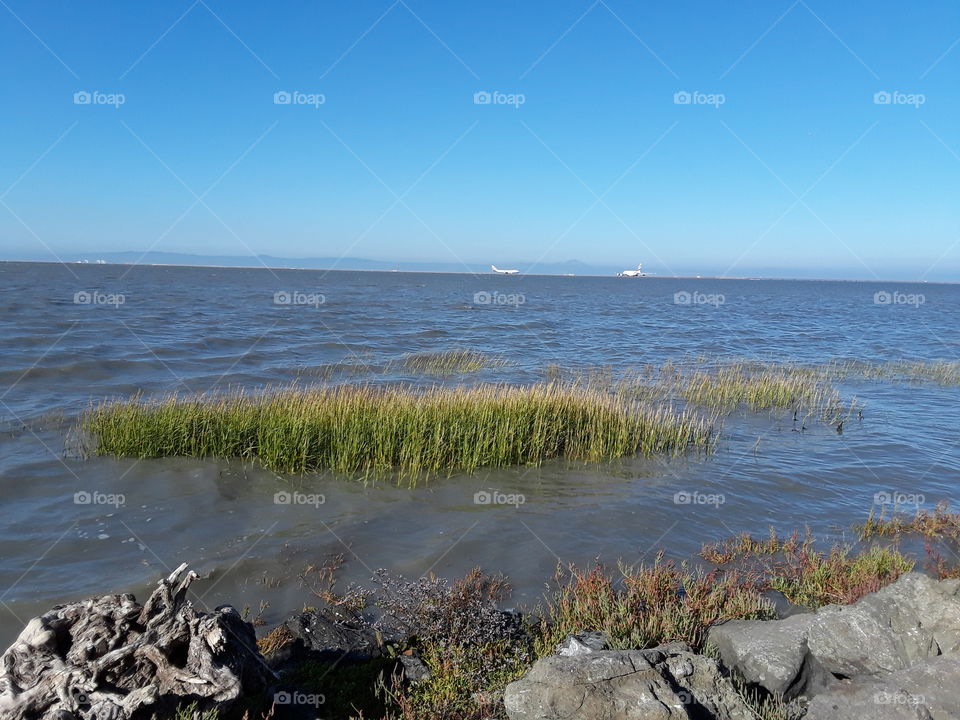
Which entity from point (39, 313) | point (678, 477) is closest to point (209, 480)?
point (678, 477)

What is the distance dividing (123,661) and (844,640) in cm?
596

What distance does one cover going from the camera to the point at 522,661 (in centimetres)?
611

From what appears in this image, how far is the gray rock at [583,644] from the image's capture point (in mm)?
5672

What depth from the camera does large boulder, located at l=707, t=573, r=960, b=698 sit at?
18.7 feet

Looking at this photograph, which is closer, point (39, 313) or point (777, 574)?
point (777, 574)

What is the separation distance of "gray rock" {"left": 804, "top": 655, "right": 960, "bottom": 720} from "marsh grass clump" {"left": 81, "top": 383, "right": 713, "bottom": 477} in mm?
9287

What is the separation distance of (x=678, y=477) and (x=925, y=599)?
793 centimetres

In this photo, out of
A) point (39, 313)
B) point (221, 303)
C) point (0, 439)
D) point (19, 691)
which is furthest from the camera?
point (221, 303)

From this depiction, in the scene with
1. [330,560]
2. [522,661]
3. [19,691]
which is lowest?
[330,560]

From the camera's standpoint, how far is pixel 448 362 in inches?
1085

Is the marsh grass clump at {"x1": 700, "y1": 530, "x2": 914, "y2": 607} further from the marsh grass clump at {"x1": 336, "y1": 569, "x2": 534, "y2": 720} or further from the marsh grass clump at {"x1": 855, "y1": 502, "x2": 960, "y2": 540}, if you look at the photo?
the marsh grass clump at {"x1": 336, "y1": 569, "x2": 534, "y2": 720}

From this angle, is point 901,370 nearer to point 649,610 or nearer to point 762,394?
point 762,394

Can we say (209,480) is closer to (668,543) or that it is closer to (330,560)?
(330,560)

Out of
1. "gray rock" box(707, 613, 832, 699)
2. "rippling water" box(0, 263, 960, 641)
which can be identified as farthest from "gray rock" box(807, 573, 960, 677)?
"rippling water" box(0, 263, 960, 641)
